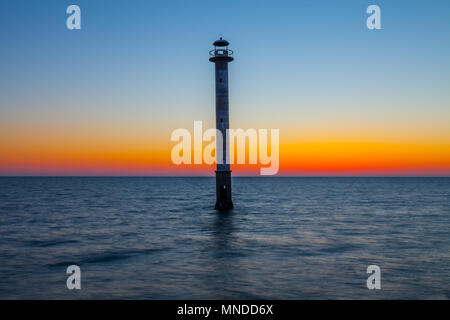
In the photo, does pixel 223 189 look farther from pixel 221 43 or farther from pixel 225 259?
pixel 225 259

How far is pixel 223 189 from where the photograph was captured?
37.9m

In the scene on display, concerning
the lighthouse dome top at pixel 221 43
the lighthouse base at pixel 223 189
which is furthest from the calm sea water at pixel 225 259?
the lighthouse dome top at pixel 221 43

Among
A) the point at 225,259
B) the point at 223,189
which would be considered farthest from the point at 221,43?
the point at 225,259

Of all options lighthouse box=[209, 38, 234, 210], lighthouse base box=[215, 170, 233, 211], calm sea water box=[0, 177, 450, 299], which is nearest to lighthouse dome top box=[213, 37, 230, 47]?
lighthouse box=[209, 38, 234, 210]

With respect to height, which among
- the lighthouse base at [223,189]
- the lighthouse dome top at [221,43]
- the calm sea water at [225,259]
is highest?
the lighthouse dome top at [221,43]

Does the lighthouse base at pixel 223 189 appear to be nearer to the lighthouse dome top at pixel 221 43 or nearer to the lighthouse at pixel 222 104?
the lighthouse at pixel 222 104

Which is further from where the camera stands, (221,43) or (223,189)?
(223,189)

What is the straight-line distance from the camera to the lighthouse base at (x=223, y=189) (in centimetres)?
3600

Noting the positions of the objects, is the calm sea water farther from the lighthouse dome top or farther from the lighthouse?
the lighthouse dome top

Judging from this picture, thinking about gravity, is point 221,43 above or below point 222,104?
above

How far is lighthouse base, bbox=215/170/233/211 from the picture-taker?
36000 millimetres
